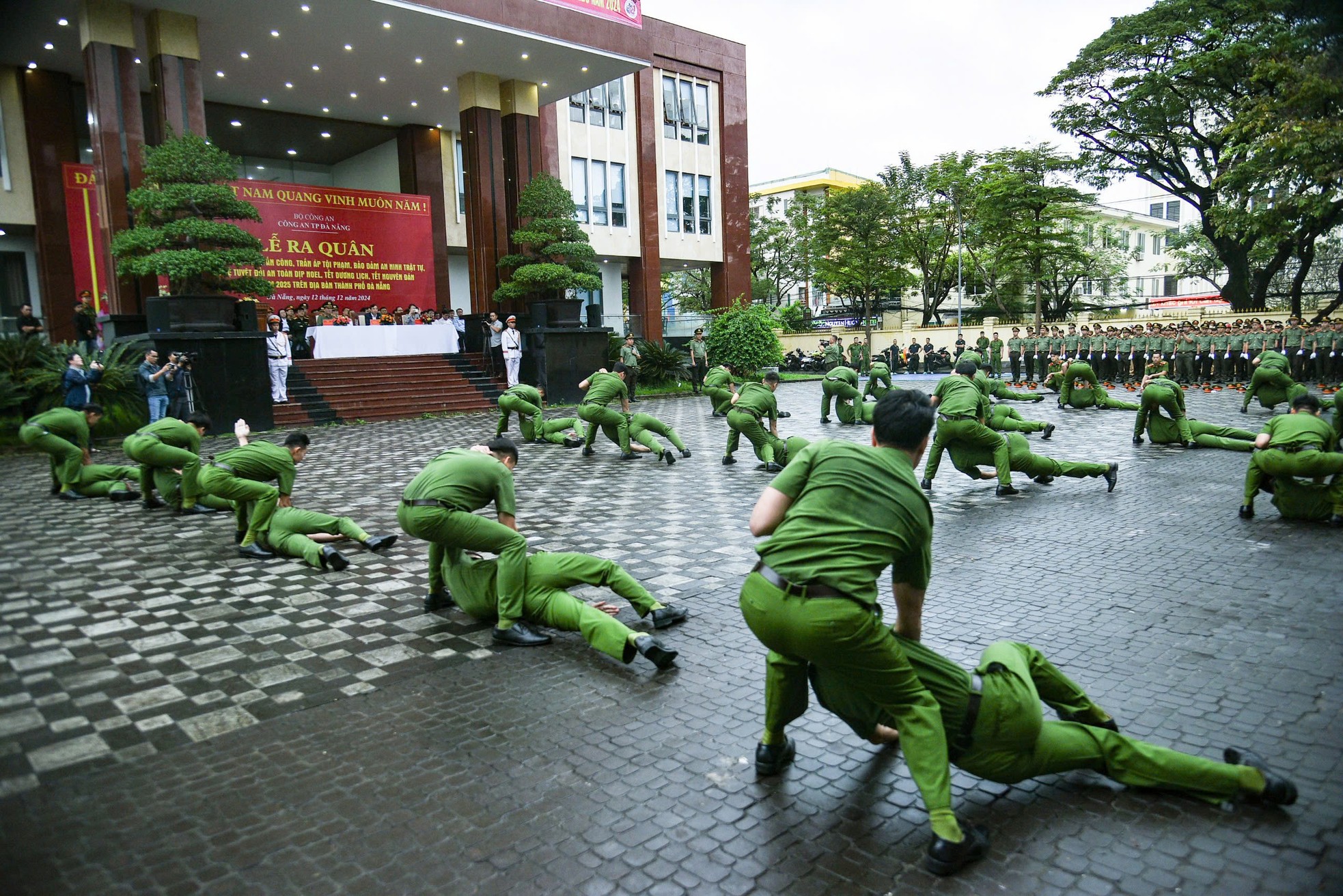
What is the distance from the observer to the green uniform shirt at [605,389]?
41.7 feet

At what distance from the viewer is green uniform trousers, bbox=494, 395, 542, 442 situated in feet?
46.3

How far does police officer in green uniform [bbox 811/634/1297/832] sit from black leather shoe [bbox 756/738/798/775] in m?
0.38

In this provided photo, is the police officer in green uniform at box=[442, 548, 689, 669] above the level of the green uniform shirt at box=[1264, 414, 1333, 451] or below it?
below

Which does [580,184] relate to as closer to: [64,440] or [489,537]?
[64,440]

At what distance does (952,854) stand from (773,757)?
0.89m

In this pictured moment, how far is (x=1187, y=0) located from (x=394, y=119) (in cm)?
2601

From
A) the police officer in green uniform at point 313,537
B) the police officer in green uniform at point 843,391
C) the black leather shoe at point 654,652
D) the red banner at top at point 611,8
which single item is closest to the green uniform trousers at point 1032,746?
the black leather shoe at point 654,652

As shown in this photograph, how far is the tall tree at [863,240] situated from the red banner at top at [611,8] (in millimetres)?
16355

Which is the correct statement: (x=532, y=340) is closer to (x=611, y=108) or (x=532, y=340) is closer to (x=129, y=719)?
(x=611, y=108)

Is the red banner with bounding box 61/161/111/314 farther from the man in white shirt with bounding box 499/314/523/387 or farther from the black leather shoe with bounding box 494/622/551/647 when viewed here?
the black leather shoe with bounding box 494/622/551/647

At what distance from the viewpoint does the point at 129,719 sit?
165 inches

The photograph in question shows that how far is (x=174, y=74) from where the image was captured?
58.9 feet

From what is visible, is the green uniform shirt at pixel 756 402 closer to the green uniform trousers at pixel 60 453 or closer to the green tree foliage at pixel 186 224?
the green uniform trousers at pixel 60 453

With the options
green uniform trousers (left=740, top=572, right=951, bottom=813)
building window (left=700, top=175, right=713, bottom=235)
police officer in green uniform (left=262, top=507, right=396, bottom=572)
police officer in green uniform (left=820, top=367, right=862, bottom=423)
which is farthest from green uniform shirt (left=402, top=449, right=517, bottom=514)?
building window (left=700, top=175, right=713, bottom=235)
